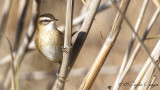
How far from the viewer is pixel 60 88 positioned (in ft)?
5.46

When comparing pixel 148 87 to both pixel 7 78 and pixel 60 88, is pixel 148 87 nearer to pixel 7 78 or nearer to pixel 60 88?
pixel 60 88

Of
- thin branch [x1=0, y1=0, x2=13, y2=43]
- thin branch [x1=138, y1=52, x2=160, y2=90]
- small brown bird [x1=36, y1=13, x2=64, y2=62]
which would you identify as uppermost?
thin branch [x1=0, y1=0, x2=13, y2=43]

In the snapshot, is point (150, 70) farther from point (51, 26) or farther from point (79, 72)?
point (79, 72)

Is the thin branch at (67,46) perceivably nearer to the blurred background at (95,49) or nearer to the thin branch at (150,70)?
the thin branch at (150,70)

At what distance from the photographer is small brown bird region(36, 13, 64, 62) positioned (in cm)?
201

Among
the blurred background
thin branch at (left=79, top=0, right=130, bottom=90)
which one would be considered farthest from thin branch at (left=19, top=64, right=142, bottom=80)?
thin branch at (left=79, top=0, right=130, bottom=90)

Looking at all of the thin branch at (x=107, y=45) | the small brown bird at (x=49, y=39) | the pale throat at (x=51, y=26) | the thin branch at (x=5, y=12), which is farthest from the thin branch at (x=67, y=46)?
the thin branch at (x=5, y=12)

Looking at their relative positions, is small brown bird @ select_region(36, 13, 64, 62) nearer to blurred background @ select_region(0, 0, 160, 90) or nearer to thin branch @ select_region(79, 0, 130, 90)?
thin branch @ select_region(79, 0, 130, 90)

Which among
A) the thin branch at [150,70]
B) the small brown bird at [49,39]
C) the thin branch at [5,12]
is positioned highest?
the thin branch at [5,12]

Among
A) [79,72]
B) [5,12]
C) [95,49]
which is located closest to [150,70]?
[79,72]

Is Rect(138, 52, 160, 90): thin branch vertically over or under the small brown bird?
under

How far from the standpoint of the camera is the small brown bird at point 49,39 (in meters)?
2.01

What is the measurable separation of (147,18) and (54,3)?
1078 mm

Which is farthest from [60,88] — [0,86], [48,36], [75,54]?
[0,86]
